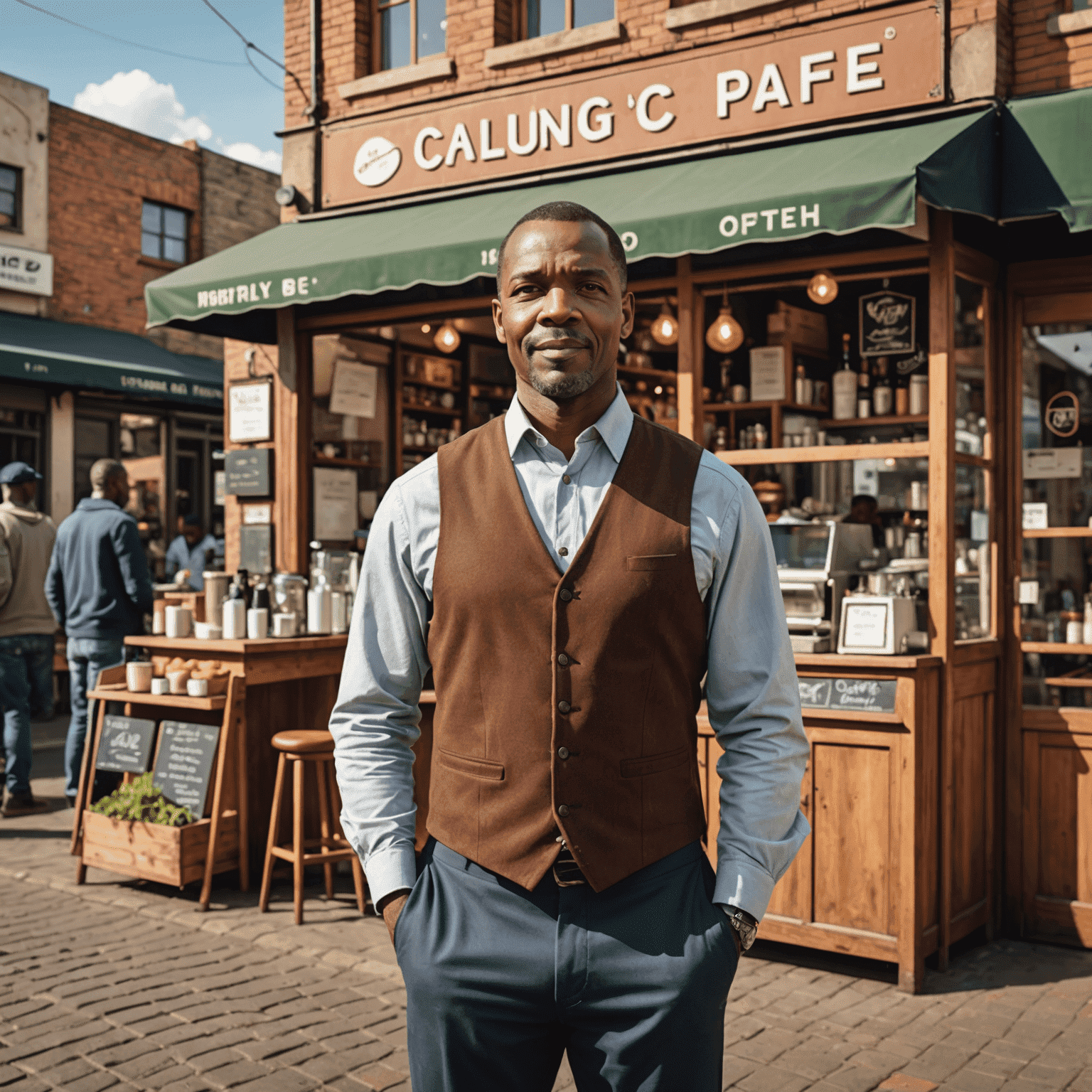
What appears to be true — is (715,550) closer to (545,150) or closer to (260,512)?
(545,150)

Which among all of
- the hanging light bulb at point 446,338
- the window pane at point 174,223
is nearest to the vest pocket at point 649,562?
the hanging light bulb at point 446,338

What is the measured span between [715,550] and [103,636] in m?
6.32

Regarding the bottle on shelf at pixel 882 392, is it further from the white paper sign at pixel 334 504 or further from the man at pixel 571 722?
the man at pixel 571 722

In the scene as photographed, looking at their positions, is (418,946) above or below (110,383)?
below

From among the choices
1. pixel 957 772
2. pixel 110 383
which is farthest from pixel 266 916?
pixel 110 383

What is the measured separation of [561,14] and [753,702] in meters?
5.93

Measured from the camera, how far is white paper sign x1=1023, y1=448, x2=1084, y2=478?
5.67 metres

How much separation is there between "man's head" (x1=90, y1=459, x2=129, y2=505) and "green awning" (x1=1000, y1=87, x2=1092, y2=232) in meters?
5.52

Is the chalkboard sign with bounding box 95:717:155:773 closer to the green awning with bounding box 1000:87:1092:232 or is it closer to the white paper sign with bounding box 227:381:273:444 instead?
the white paper sign with bounding box 227:381:273:444

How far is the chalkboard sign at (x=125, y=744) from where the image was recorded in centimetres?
631

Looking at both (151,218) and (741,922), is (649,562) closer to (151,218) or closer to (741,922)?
(741,922)

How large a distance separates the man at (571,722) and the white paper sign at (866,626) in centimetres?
331

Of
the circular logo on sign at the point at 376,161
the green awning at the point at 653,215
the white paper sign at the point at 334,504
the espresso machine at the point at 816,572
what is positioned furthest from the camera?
the white paper sign at the point at 334,504

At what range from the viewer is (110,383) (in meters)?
14.7
